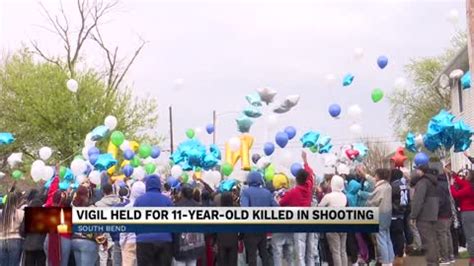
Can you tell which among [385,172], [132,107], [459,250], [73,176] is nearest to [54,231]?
[73,176]

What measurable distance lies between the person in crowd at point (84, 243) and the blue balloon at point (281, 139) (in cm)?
225

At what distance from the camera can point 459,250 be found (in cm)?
1044

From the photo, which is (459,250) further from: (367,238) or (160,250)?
(160,250)

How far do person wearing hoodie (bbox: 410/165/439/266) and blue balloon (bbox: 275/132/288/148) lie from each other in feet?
6.03

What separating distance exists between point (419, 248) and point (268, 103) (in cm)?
311

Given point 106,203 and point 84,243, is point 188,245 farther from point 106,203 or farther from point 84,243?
point 84,243

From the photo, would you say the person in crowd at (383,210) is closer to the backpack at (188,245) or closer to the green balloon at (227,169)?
the green balloon at (227,169)

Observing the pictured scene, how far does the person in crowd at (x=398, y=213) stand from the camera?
9.15m

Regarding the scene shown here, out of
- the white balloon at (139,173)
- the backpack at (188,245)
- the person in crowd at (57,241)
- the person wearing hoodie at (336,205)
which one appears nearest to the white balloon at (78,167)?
the person in crowd at (57,241)

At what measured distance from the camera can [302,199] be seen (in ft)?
27.0

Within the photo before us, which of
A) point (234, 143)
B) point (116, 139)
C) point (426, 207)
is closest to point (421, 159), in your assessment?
point (426, 207)

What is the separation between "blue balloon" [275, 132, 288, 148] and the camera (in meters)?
8.08

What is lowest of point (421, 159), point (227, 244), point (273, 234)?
point (227, 244)

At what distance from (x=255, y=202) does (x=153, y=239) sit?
1.21m
